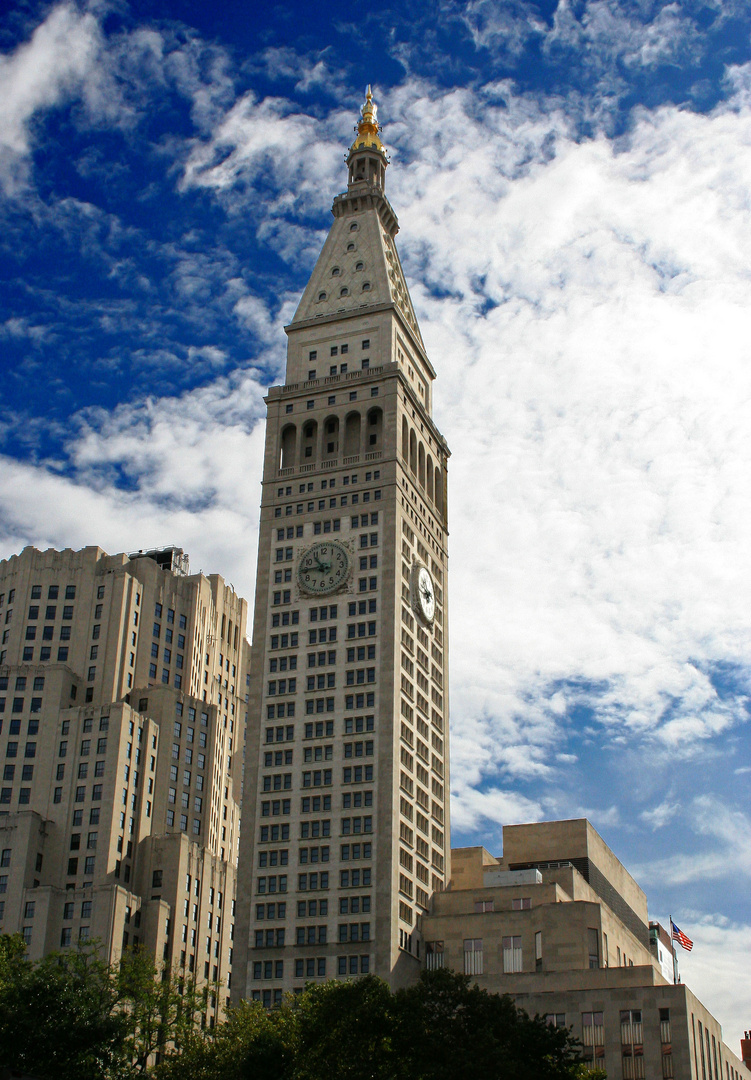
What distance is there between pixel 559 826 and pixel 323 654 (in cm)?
3168

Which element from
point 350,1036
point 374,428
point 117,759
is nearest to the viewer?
point 350,1036

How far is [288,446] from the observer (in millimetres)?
151250

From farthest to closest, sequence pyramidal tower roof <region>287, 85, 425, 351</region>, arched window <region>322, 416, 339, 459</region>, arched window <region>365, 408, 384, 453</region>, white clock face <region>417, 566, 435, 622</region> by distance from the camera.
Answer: pyramidal tower roof <region>287, 85, 425, 351</region>
arched window <region>322, 416, 339, 459</region>
arched window <region>365, 408, 384, 453</region>
white clock face <region>417, 566, 435, 622</region>

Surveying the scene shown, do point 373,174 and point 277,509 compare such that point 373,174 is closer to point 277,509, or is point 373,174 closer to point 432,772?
point 277,509

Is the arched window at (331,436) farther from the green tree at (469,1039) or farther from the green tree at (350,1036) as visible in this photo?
the green tree at (469,1039)

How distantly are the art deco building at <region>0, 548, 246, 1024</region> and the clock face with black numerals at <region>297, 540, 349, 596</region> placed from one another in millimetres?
31276

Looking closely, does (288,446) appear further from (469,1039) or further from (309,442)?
(469,1039)

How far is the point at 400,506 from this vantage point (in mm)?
142250

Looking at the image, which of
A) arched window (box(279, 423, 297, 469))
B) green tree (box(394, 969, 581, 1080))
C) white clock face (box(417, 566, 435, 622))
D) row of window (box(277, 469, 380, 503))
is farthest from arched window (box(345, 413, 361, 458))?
green tree (box(394, 969, 581, 1080))

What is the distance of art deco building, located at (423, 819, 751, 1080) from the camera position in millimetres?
104688

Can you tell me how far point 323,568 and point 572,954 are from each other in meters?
47.7

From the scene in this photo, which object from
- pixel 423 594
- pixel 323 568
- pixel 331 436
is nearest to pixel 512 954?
pixel 423 594

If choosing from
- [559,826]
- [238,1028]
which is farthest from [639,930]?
[238,1028]

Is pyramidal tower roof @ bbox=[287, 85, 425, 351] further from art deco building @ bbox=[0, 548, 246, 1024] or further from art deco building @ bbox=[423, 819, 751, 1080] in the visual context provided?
art deco building @ bbox=[423, 819, 751, 1080]
